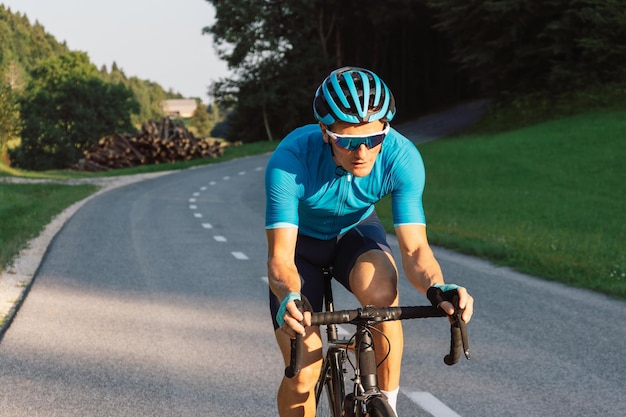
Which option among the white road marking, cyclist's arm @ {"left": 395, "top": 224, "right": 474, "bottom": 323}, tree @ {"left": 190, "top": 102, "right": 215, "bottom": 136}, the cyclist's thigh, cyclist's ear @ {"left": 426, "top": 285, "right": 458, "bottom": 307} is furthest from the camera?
tree @ {"left": 190, "top": 102, "right": 215, "bottom": 136}

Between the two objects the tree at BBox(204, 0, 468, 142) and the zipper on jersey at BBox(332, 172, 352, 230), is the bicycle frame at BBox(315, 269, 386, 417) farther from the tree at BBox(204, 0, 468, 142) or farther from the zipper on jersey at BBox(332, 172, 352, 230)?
the tree at BBox(204, 0, 468, 142)

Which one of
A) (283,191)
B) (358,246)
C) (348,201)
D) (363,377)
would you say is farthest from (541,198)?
(363,377)

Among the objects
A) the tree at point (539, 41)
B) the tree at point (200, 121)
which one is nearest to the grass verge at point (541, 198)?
the tree at point (539, 41)

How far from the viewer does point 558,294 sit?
10.2 metres

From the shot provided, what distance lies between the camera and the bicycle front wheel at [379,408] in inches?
127

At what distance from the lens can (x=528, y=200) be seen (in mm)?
22781

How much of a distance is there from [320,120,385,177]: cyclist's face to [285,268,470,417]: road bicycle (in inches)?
22.0

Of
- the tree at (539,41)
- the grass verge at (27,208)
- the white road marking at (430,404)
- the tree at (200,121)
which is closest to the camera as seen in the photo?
the white road marking at (430,404)

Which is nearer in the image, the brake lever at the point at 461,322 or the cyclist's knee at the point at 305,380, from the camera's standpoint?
the brake lever at the point at 461,322

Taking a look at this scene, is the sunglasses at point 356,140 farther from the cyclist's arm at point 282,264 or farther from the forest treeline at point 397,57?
the forest treeline at point 397,57

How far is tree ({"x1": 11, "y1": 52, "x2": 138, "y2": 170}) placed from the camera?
275 feet

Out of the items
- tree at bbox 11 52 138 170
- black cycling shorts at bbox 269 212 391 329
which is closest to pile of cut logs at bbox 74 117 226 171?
tree at bbox 11 52 138 170

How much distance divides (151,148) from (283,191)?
44.6m

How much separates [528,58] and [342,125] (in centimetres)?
4379
